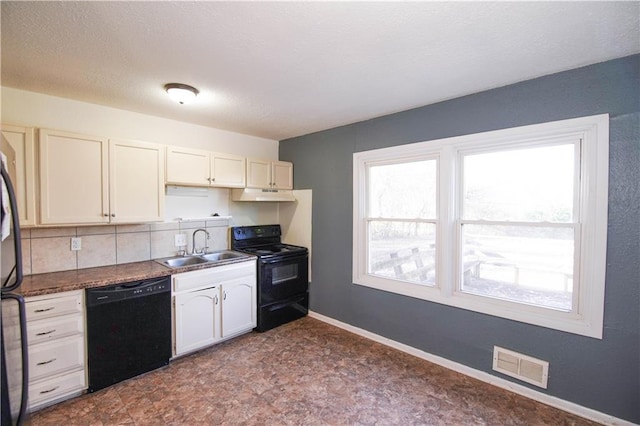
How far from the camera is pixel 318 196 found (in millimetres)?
3771

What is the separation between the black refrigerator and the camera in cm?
111

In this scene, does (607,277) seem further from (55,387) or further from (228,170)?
(55,387)

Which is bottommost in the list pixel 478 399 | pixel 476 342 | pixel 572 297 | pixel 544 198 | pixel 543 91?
pixel 478 399

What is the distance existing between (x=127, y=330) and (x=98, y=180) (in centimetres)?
130

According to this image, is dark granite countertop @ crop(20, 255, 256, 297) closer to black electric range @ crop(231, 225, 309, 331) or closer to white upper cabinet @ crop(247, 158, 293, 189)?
black electric range @ crop(231, 225, 309, 331)

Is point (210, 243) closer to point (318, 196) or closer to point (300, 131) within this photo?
point (318, 196)

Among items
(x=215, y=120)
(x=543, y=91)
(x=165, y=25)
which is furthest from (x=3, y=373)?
(x=543, y=91)

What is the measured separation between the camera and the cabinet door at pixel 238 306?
306 cm

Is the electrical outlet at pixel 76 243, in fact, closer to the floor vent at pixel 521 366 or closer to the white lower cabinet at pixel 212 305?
the white lower cabinet at pixel 212 305

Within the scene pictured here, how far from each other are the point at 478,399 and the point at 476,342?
0.44 m

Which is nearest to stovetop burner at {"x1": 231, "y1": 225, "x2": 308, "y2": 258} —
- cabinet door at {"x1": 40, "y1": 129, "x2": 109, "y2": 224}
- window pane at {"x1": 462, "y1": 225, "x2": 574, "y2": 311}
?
cabinet door at {"x1": 40, "y1": 129, "x2": 109, "y2": 224}

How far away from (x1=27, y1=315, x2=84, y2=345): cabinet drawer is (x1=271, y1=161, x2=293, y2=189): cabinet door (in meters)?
2.42

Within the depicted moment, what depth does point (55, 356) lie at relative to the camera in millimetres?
2094

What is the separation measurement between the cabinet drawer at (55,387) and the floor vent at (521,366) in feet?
10.8
